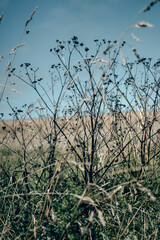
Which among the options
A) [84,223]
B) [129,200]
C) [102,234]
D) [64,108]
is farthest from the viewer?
[64,108]

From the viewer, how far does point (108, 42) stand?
7.13 feet

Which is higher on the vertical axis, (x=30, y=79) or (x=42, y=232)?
(x=30, y=79)

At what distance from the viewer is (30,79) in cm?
210

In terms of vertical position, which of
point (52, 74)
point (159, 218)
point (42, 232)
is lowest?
point (42, 232)

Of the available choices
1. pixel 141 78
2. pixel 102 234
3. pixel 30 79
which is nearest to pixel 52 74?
pixel 30 79

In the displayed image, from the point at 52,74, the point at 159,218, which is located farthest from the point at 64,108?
the point at 159,218

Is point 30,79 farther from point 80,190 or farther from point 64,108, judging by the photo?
point 80,190

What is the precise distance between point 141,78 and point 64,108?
4.44 feet

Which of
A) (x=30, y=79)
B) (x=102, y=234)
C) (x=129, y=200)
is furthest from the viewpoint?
(x=30, y=79)

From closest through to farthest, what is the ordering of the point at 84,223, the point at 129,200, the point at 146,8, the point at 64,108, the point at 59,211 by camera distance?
1. the point at 146,8
2. the point at 84,223
3. the point at 59,211
4. the point at 129,200
5. the point at 64,108

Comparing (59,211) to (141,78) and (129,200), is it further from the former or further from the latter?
(141,78)

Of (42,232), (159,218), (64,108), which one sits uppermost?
(64,108)

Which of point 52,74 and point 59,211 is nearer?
point 59,211

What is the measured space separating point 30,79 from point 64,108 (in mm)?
931
